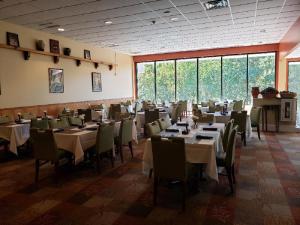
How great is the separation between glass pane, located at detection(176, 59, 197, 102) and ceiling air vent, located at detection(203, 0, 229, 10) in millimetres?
6407

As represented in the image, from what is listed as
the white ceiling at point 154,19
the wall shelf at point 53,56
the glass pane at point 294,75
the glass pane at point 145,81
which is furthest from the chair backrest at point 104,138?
the glass pane at point 294,75

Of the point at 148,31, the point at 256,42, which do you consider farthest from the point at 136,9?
the point at 256,42

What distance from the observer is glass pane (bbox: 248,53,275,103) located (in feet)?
34.7

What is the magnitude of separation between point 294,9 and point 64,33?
20.3 ft

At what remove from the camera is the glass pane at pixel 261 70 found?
1056cm

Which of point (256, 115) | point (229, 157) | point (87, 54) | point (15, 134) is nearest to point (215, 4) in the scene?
point (256, 115)

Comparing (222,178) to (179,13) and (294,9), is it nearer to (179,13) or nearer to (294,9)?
(179,13)

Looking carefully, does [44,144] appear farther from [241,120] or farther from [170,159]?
[241,120]

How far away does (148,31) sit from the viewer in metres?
7.59

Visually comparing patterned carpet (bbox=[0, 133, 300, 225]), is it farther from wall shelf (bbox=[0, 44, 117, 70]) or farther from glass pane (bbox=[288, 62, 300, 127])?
glass pane (bbox=[288, 62, 300, 127])

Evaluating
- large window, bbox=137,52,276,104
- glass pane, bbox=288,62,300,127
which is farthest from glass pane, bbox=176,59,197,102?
glass pane, bbox=288,62,300,127

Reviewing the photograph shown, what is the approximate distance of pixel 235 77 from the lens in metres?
11.1

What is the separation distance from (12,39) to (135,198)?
5553 millimetres

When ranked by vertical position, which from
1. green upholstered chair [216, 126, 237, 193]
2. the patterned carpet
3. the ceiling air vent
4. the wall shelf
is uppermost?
the ceiling air vent
